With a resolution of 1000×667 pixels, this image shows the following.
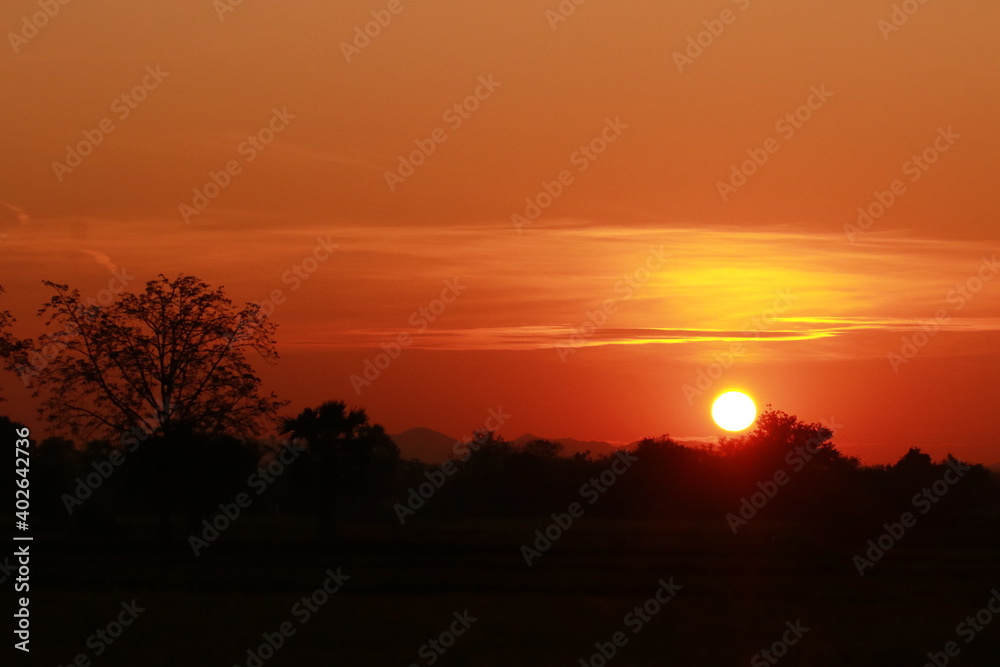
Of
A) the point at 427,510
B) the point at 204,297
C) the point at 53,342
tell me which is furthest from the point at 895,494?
the point at 53,342

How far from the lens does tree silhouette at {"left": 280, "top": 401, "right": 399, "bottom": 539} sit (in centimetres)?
4644

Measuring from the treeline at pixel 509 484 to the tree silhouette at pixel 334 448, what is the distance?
0.05 m

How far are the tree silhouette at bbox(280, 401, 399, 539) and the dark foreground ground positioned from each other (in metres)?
Answer: 3.85

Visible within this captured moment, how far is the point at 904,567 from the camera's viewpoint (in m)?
36.2

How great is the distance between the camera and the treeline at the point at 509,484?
Result: 44219 millimetres

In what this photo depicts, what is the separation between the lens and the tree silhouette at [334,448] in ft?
152

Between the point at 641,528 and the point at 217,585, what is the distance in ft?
103

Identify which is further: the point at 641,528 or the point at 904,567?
the point at 641,528

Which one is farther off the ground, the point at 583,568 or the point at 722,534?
the point at 722,534

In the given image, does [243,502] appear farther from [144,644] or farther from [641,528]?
[144,644]

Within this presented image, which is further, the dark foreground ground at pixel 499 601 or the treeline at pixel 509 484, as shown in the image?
the treeline at pixel 509 484

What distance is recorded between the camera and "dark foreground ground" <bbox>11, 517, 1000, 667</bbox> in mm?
18516

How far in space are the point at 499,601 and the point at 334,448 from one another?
23.1 meters

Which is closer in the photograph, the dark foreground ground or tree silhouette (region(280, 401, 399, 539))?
the dark foreground ground
